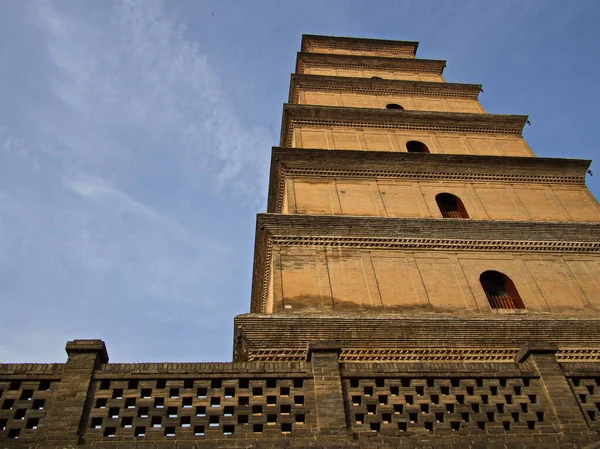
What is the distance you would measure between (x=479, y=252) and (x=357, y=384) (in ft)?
19.7

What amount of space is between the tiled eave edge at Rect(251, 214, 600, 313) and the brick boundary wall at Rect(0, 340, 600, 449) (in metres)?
4.73

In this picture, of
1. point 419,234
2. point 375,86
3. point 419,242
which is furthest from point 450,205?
point 375,86

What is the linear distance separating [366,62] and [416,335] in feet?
43.1

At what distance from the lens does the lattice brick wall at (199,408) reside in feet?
20.7

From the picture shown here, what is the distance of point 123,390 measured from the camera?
6602 mm

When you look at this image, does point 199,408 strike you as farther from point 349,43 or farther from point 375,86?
point 349,43

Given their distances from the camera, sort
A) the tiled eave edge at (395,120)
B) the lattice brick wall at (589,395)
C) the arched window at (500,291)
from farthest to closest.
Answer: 1. the tiled eave edge at (395,120)
2. the arched window at (500,291)
3. the lattice brick wall at (589,395)

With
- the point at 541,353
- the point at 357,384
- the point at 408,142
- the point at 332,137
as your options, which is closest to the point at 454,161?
the point at 408,142

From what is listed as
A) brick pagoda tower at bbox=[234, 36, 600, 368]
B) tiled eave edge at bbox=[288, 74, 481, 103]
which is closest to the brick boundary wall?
brick pagoda tower at bbox=[234, 36, 600, 368]

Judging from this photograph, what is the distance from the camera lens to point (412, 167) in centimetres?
1435

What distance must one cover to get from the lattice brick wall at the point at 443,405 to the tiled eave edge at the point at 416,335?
255cm

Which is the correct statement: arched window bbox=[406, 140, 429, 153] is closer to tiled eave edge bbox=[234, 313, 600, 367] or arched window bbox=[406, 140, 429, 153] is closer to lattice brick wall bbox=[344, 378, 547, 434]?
tiled eave edge bbox=[234, 313, 600, 367]

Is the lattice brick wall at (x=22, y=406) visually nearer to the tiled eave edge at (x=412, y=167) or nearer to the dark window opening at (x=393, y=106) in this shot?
the tiled eave edge at (x=412, y=167)

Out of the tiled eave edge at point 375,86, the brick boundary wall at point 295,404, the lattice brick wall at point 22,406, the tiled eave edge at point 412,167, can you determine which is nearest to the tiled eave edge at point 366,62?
the tiled eave edge at point 375,86
